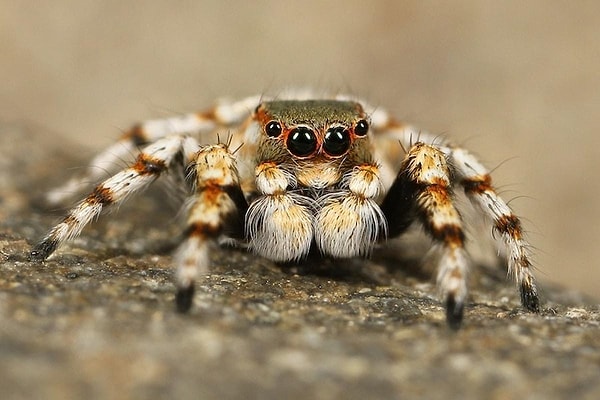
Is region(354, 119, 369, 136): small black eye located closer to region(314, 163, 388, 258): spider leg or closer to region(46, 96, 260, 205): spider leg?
region(314, 163, 388, 258): spider leg

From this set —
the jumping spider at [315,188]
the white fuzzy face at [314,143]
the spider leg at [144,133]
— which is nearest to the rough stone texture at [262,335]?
the jumping spider at [315,188]

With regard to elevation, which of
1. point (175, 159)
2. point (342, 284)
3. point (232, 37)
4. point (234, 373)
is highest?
point (232, 37)

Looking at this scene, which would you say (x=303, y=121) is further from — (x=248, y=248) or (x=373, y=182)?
(x=248, y=248)

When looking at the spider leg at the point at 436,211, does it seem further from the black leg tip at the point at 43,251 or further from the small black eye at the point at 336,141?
the black leg tip at the point at 43,251

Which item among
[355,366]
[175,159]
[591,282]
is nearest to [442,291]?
[355,366]

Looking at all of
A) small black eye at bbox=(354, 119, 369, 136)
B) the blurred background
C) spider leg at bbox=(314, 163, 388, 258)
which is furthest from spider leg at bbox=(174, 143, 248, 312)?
the blurred background

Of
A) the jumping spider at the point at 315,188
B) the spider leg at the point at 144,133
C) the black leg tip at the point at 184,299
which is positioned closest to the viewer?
the black leg tip at the point at 184,299

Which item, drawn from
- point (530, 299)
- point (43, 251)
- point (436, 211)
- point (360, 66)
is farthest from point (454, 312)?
point (360, 66)
